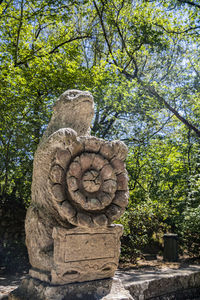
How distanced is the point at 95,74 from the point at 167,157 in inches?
125

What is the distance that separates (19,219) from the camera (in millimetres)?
6820

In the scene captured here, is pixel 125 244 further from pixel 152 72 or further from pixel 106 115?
pixel 152 72

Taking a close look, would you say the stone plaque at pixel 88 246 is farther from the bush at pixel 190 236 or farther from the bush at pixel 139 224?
the bush at pixel 190 236

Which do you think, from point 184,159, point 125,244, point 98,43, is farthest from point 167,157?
point 98,43

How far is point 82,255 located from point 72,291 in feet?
0.95

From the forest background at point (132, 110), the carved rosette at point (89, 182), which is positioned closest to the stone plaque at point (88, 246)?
the carved rosette at point (89, 182)

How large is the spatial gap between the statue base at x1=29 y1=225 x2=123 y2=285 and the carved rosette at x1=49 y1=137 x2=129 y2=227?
0.14 m

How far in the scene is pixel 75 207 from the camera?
2543 millimetres

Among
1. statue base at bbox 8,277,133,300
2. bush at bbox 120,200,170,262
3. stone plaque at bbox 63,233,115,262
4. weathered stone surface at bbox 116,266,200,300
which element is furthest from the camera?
bush at bbox 120,200,170,262

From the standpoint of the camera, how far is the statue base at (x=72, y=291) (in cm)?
239

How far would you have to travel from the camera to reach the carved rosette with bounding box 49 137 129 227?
8.16 feet

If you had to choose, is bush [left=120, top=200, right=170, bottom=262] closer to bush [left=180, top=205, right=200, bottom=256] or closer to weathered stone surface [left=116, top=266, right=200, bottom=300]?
bush [left=180, top=205, right=200, bottom=256]

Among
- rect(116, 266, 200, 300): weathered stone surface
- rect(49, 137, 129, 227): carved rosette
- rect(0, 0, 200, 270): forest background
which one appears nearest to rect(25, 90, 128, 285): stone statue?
rect(49, 137, 129, 227): carved rosette

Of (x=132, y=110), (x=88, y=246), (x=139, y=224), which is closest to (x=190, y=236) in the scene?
(x=139, y=224)
